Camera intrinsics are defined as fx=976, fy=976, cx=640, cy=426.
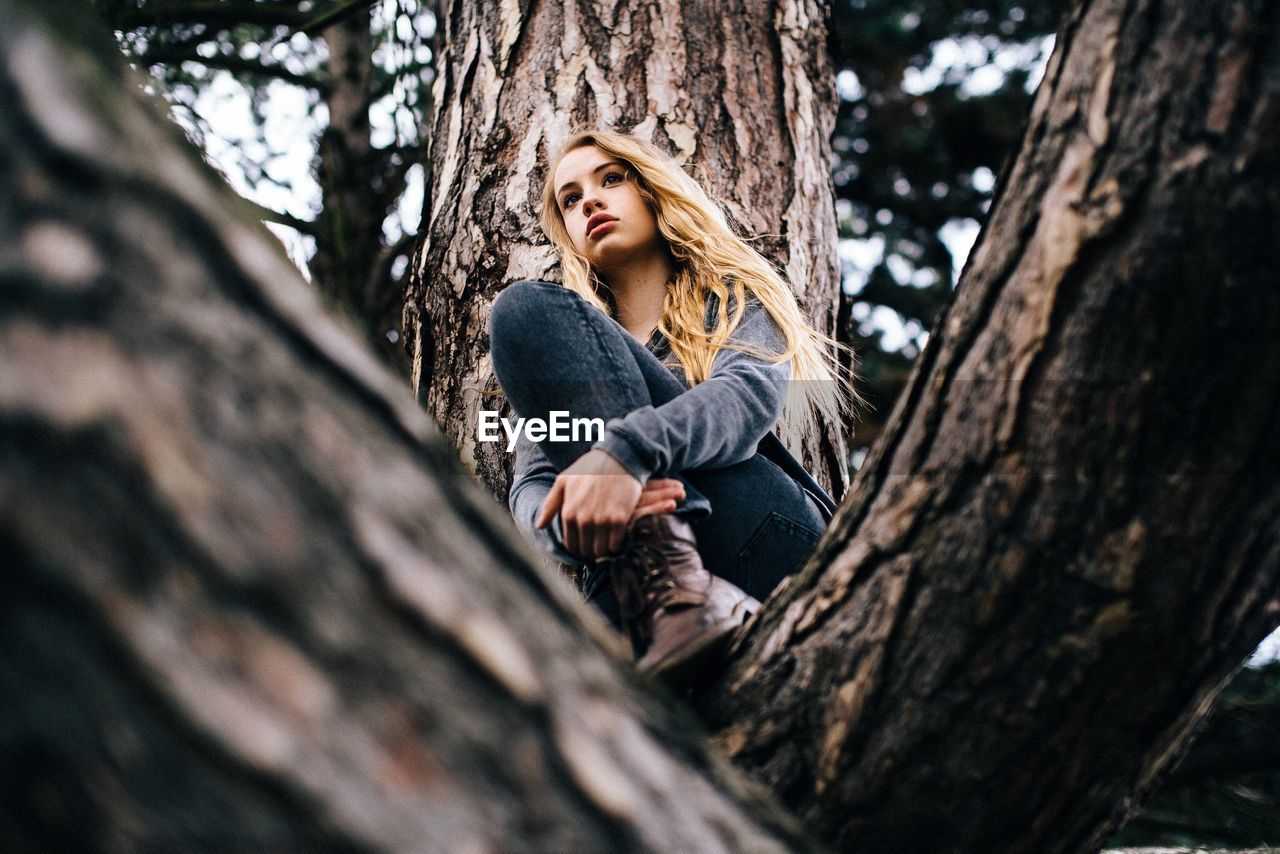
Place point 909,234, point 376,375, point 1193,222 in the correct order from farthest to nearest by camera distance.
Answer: point 909,234 < point 1193,222 < point 376,375

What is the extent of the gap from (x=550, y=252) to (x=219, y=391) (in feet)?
5.40

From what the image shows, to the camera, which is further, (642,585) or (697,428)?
(697,428)

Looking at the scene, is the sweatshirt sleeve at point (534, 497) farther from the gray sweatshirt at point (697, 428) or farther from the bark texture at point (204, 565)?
the bark texture at point (204, 565)

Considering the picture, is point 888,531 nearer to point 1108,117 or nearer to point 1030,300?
point 1030,300

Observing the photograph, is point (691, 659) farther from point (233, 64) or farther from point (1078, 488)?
point (233, 64)

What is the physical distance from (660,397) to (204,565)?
1.23m

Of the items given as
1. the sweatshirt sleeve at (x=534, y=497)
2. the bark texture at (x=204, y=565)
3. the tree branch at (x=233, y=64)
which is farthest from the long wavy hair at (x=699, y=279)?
the tree branch at (x=233, y=64)

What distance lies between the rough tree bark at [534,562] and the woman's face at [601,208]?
116 centimetres

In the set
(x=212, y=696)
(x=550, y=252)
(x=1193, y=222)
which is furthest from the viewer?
(x=550, y=252)

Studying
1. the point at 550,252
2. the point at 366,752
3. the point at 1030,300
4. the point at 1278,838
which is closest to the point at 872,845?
the point at 1030,300

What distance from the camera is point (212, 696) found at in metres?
0.45

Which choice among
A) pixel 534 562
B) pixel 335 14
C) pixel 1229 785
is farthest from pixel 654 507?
pixel 1229 785

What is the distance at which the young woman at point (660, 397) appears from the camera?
1377 millimetres

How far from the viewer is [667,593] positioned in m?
1.34
